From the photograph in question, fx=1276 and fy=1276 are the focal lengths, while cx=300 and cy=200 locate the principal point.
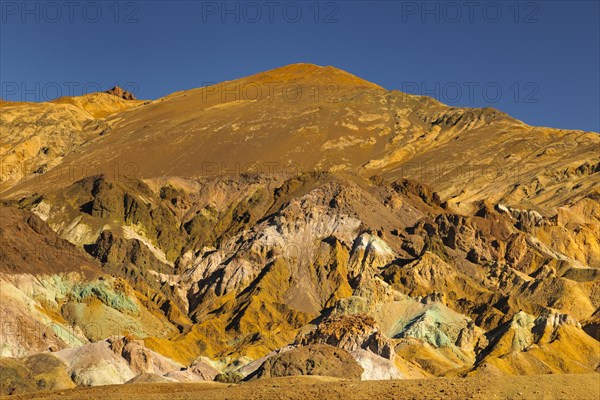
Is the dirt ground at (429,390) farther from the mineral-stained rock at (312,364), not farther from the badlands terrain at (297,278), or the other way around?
the badlands terrain at (297,278)

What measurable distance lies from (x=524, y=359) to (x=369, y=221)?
161 feet

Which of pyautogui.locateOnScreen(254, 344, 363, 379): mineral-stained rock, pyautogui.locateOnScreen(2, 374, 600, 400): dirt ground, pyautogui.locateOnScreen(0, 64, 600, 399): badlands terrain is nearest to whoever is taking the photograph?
pyautogui.locateOnScreen(2, 374, 600, 400): dirt ground

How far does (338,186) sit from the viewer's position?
551ft

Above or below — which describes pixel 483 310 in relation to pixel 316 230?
below

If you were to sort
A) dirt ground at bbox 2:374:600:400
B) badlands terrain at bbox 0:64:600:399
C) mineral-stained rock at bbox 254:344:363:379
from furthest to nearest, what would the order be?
badlands terrain at bbox 0:64:600:399
mineral-stained rock at bbox 254:344:363:379
dirt ground at bbox 2:374:600:400

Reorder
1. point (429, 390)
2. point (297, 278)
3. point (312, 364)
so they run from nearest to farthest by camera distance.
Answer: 1. point (429, 390)
2. point (312, 364)
3. point (297, 278)

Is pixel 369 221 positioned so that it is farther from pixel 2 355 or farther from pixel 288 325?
pixel 2 355

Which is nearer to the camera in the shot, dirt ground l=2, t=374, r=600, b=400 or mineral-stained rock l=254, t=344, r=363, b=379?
dirt ground l=2, t=374, r=600, b=400

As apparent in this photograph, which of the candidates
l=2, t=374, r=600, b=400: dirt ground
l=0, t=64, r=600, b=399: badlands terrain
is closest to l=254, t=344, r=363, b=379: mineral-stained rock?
l=0, t=64, r=600, b=399: badlands terrain

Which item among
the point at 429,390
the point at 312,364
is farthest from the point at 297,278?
the point at 429,390

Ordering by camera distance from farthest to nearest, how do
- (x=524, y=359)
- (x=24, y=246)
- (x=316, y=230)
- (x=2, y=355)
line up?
(x=316, y=230)
(x=24, y=246)
(x=524, y=359)
(x=2, y=355)

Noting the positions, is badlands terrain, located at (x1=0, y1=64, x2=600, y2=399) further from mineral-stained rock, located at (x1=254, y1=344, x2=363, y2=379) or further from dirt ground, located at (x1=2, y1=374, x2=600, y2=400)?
dirt ground, located at (x1=2, y1=374, x2=600, y2=400)

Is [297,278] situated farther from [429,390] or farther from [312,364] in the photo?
[429,390]

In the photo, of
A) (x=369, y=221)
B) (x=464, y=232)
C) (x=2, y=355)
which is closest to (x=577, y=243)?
(x=464, y=232)
